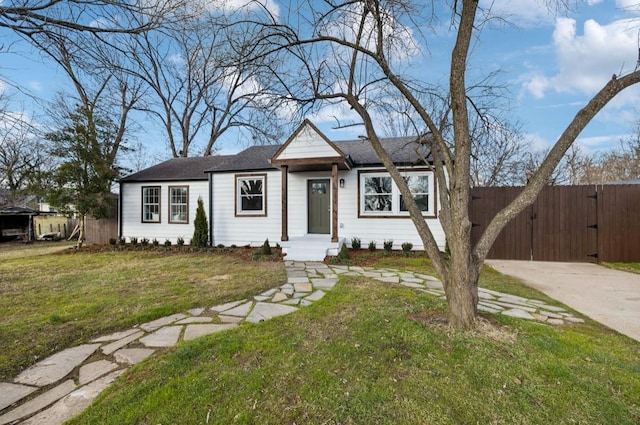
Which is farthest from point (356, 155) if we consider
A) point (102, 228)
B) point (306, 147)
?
point (102, 228)

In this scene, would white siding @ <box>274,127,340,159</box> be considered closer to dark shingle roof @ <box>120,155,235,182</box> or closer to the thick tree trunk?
dark shingle roof @ <box>120,155,235,182</box>

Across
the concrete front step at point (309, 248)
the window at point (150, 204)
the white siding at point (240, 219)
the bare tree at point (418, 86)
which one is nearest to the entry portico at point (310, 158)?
the concrete front step at point (309, 248)

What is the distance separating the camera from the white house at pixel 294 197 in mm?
8477

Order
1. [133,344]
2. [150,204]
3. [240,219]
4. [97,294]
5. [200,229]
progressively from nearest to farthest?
[133,344], [97,294], [200,229], [240,219], [150,204]

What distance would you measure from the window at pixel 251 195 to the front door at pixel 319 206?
160cm

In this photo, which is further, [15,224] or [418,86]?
[15,224]

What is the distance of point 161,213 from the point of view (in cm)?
1103

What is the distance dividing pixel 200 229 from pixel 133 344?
761cm

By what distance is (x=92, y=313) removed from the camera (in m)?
3.61

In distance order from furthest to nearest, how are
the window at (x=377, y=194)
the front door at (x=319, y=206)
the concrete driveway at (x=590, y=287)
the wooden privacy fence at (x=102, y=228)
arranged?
1. the wooden privacy fence at (x=102, y=228)
2. the front door at (x=319, y=206)
3. the window at (x=377, y=194)
4. the concrete driveway at (x=590, y=287)

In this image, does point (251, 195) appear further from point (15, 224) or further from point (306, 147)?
point (15, 224)

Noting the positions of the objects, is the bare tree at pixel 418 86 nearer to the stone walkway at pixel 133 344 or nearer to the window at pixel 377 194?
the stone walkway at pixel 133 344

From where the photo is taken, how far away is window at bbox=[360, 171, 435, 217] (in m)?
8.72

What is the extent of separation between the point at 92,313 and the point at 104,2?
3.51 metres
